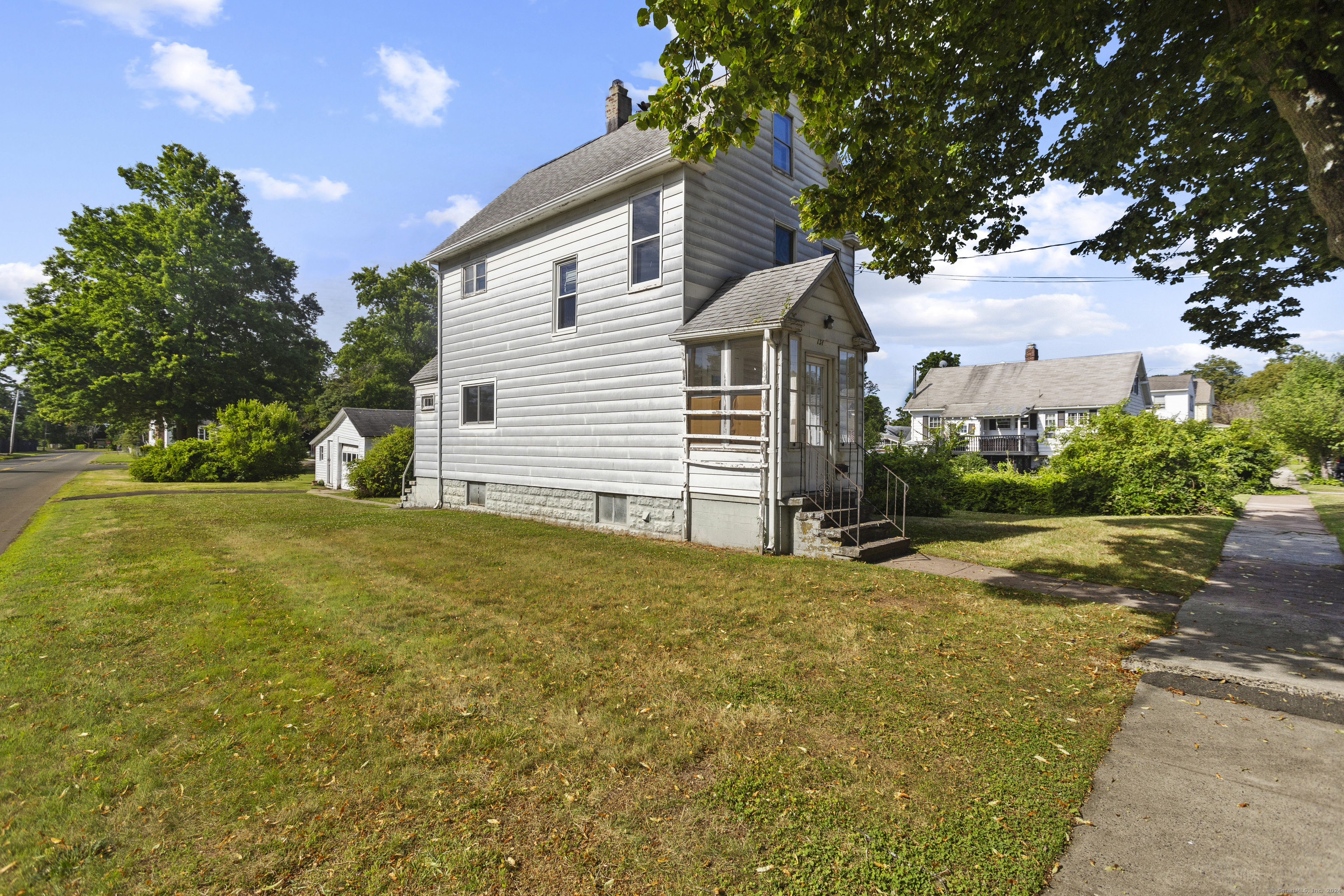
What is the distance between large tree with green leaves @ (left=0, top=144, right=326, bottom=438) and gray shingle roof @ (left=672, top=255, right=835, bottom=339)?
39470 millimetres

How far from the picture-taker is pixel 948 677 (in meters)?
4.68

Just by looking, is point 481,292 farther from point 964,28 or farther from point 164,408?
point 164,408

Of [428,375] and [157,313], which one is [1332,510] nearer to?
[428,375]

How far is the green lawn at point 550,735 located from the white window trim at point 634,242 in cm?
656

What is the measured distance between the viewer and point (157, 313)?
119ft

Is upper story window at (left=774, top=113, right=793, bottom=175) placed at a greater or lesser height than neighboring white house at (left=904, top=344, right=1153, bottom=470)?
greater

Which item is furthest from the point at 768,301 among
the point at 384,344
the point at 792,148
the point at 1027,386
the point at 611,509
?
the point at 384,344

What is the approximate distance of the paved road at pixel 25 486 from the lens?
14.6 meters

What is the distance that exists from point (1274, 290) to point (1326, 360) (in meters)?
33.7

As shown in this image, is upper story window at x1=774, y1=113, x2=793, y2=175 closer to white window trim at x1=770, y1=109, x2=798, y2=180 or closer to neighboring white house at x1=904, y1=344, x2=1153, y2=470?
white window trim at x1=770, y1=109, x2=798, y2=180

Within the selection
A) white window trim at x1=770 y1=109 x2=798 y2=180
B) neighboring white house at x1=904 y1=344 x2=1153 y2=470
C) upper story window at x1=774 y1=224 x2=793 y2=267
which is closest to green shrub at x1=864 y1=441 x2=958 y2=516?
upper story window at x1=774 y1=224 x2=793 y2=267

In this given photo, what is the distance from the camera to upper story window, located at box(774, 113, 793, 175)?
13.1 metres

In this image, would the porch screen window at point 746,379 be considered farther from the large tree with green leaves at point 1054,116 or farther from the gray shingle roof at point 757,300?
the large tree with green leaves at point 1054,116

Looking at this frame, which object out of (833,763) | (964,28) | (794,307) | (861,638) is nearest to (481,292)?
(794,307)
